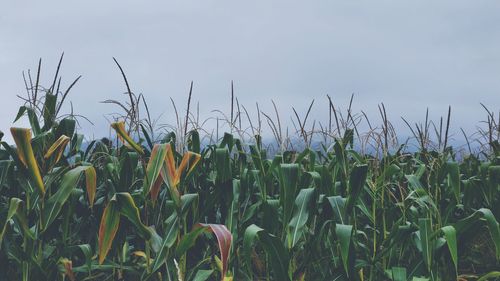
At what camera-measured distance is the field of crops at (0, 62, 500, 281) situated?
12.2ft

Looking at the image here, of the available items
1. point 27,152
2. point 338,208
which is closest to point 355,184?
point 338,208

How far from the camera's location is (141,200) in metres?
4.11

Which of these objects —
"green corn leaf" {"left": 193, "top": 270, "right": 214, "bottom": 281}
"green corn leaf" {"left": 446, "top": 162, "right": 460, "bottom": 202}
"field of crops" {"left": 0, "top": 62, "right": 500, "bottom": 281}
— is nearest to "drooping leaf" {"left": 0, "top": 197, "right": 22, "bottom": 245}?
"field of crops" {"left": 0, "top": 62, "right": 500, "bottom": 281}

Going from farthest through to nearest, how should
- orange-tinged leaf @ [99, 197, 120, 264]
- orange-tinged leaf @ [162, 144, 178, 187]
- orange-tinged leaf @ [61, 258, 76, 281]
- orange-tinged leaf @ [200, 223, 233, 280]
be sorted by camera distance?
orange-tinged leaf @ [61, 258, 76, 281] < orange-tinged leaf @ [162, 144, 178, 187] < orange-tinged leaf @ [99, 197, 120, 264] < orange-tinged leaf @ [200, 223, 233, 280]

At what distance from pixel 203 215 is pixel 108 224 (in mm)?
809

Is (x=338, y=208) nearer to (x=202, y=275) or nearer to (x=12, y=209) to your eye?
(x=202, y=275)

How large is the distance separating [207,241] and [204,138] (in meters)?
0.94

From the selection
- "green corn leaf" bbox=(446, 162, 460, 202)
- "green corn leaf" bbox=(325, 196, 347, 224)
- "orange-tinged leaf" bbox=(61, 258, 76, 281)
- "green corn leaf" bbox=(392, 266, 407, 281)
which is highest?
"green corn leaf" bbox=(446, 162, 460, 202)

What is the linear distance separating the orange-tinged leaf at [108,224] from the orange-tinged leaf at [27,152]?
0.50m

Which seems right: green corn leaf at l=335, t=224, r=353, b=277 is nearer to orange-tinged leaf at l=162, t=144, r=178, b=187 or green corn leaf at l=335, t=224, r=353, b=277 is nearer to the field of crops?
the field of crops

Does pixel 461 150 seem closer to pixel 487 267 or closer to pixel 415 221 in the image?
pixel 487 267

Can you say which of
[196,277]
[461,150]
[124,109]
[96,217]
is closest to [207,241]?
[196,277]

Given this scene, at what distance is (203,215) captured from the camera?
13.7 ft

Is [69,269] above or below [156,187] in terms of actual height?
below
